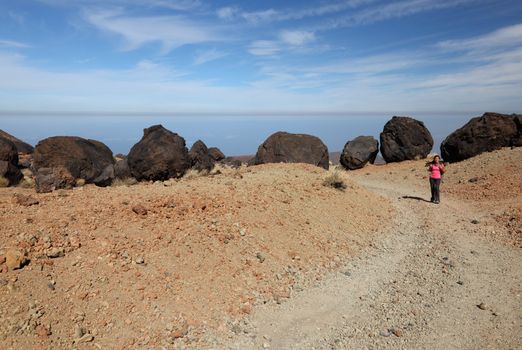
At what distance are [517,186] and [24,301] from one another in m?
18.9

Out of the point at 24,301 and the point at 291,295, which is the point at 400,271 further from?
the point at 24,301

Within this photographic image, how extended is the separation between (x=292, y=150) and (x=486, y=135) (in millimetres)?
13642

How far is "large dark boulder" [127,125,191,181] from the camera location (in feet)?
57.4

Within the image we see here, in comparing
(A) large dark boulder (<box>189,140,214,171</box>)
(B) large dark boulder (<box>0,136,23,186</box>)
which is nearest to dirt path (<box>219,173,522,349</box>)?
(A) large dark boulder (<box>189,140,214,171</box>)

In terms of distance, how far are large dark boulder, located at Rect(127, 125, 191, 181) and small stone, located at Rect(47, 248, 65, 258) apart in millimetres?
10405

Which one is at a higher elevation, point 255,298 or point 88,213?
point 88,213

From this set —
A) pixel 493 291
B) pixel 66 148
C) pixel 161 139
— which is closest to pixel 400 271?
pixel 493 291

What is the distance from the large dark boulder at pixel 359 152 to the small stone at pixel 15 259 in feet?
87.9

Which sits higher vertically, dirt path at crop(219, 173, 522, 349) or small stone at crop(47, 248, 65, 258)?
small stone at crop(47, 248, 65, 258)

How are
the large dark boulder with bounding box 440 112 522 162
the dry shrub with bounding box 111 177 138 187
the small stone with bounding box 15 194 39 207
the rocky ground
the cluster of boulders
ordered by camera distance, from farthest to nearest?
the large dark boulder with bounding box 440 112 522 162 < the cluster of boulders < the dry shrub with bounding box 111 177 138 187 < the small stone with bounding box 15 194 39 207 < the rocky ground

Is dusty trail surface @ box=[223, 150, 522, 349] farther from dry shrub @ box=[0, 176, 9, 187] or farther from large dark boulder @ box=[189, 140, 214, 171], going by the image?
dry shrub @ box=[0, 176, 9, 187]

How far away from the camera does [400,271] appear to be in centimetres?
935

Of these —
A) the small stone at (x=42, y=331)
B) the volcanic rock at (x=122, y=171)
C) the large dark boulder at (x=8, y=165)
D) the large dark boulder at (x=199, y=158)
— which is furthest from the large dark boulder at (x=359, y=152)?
the small stone at (x=42, y=331)

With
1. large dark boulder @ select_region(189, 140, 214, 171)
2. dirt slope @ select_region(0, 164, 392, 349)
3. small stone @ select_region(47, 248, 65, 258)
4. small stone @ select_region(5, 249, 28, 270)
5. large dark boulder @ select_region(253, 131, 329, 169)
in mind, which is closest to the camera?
dirt slope @ select_region(0, 164, 392, 349)
